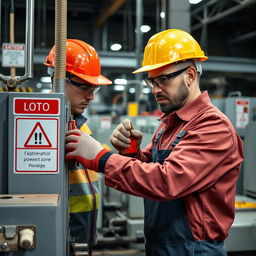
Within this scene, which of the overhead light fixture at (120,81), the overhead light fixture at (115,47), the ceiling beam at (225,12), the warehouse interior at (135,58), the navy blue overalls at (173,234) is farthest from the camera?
the overhead light fixture at (120,81)

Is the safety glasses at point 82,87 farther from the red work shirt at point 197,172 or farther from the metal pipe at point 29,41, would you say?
the metal pipe at point 29,41

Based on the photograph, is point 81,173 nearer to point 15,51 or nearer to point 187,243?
point 187,243

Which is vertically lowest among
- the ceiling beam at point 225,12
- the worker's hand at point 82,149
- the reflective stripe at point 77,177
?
the reflective stripe at point 77,177

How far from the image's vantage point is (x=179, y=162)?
1252mm

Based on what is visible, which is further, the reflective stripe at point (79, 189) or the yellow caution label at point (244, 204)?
the yellow caution label at point (244, 204)

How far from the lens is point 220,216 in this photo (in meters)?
1.42

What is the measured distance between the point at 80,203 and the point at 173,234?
0.59 meters

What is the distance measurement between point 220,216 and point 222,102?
10.9ft

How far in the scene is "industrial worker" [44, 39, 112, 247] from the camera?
182 cm

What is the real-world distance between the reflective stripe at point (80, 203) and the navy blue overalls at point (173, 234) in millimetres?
424

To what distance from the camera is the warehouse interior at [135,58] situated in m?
3.12

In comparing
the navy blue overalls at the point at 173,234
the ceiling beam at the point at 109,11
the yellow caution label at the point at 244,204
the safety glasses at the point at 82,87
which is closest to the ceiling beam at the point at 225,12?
the ceiling beam at the point at 109,11

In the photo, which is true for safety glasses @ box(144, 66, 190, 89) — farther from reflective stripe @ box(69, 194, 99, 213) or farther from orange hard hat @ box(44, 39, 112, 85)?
reflective stripe @ box(69, 194, 99, 213)

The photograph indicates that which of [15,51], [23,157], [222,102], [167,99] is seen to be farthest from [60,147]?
[222,102]
